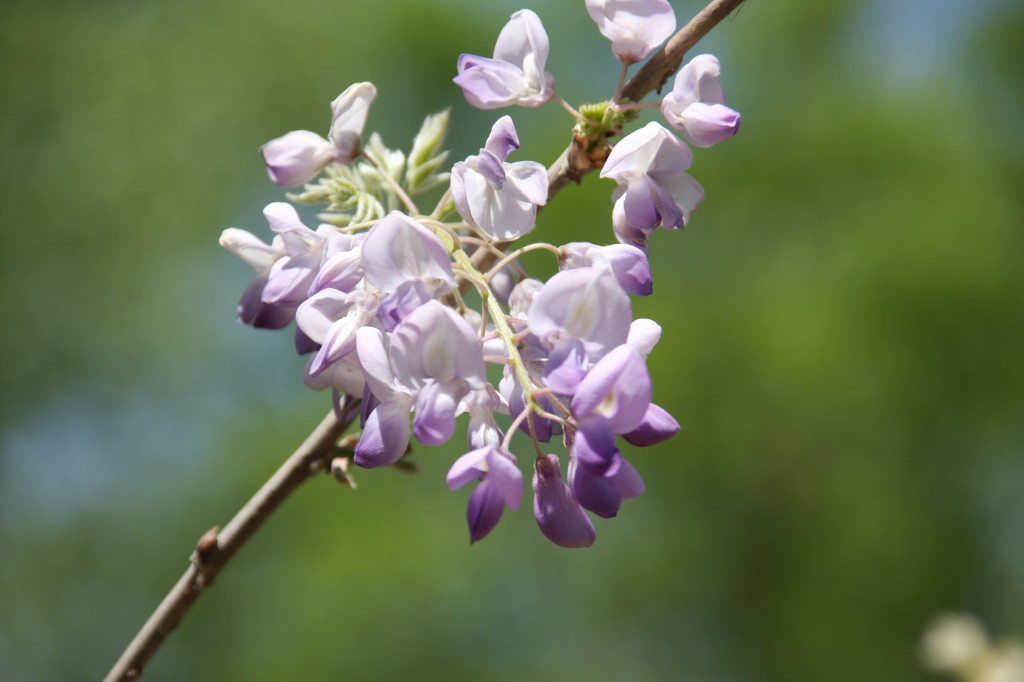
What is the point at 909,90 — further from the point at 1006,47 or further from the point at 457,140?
the point at 457,140

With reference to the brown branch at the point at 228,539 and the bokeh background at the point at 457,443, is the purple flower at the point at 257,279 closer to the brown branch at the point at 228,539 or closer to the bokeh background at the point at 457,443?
the brown branch at the point at 228,539

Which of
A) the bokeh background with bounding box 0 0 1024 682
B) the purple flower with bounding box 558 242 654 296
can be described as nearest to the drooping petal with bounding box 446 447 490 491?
the purple flower with bounding box 558 242 654 296

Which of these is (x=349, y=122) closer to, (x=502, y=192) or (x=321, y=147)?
(x=321, y=147)

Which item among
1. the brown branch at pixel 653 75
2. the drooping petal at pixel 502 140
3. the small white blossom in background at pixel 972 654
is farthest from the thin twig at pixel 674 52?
the small white blossom in background at pixel 972 654

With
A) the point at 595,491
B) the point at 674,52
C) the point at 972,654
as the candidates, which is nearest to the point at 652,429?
the point at 595,491

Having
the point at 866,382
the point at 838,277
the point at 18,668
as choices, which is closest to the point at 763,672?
the point at 866,382

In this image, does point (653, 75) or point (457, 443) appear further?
point (457, 443)

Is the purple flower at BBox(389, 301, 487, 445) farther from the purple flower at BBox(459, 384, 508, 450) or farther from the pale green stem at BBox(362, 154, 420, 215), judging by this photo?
the pale green stem at BBox(362, 154, 420, 215)
